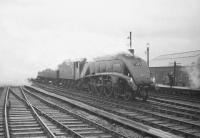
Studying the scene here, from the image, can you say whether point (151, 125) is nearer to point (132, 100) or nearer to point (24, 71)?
point (132, 100)

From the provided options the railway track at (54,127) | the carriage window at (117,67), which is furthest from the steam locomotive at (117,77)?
the railway track at (54,127)

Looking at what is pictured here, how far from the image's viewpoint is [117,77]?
15.0m

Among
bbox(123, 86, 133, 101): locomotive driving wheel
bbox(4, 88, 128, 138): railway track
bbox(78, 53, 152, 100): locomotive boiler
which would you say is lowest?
bbox(4, 88, 128, 138): railway track

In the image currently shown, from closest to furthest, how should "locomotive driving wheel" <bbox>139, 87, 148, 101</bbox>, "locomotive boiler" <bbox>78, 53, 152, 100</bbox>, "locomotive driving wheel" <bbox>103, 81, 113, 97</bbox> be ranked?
1. "locomotive boiler" <bbox>78, 53, 152, 100</bbox>
2. "locomotive driving wheel" <bbox>139, 87, 148, 101</bbox>
3. "locomotive driving wheel" <bbox>103, 81, 113, 97</bbox>

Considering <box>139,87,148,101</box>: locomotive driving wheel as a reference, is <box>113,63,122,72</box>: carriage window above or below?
above

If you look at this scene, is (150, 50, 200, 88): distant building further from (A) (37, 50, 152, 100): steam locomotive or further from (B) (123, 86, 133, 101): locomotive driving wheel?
(B) (123, 86, 133, 101): locomotive driving wheel

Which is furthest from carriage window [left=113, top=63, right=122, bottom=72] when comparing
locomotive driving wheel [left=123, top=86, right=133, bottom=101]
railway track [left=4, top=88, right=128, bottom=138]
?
railway track [left=4, top=88, right=128, bottom=138]

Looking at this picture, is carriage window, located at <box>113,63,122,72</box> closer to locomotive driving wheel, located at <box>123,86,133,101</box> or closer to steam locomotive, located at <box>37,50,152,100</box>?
steam locomotive, located at <box>37,50,152,100</box>

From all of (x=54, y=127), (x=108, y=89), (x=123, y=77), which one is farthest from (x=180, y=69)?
(x=54, y=127)

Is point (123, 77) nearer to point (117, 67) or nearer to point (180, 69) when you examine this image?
point (117, 67)

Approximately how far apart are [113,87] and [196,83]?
10068mm

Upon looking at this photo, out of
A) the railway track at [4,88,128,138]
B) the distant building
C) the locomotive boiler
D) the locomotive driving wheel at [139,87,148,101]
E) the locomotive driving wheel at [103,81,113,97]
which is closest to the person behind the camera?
the railway track at [4,88,128,138]

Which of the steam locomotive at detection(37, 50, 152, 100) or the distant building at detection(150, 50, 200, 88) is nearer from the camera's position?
the steam locomotive at detection(37, 50, 152, 100)

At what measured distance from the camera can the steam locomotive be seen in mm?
14414
